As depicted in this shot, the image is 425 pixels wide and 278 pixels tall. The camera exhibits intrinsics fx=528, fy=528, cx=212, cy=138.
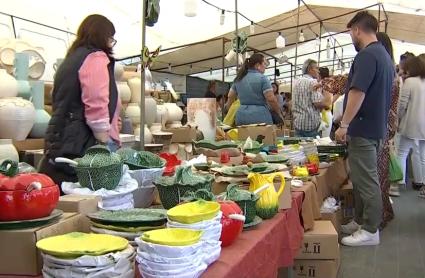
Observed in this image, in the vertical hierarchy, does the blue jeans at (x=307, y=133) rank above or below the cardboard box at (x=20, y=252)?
above

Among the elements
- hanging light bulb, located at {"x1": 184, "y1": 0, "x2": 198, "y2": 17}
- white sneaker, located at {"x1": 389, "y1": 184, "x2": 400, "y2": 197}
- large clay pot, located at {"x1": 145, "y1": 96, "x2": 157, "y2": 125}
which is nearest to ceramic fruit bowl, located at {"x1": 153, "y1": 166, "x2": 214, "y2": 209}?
large clay pot, located at {"x1": 145, "y1": 96, "x2": 157, "y2": 125}

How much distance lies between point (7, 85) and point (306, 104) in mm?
2374

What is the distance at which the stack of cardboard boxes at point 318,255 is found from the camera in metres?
2.52

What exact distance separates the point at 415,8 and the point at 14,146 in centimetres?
541

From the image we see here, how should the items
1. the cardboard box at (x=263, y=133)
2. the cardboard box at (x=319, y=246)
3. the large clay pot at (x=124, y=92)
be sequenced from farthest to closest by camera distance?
the large clay pot at (x=124, y=92)
the cardboard box at (x=263, y=133)
the cardboard box at (x=319, y=246)

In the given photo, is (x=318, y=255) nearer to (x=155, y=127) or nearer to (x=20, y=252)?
(x=155, y=127)

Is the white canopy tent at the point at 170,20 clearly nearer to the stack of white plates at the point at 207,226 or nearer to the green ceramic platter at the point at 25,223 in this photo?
the green ceramic platter at the point at 25,223

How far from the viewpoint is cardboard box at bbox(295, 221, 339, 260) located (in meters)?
2.52

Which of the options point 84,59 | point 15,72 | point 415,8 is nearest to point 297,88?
Answer: point 15,72

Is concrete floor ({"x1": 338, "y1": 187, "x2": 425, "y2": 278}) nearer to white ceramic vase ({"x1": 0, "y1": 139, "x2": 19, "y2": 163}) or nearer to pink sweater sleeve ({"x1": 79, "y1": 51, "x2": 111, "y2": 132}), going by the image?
pink sweater sleeve ({"x1": 79, "y1": 51, "x2": 111, "y2": 132})

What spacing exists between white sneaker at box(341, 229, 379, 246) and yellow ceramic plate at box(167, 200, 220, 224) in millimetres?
2245

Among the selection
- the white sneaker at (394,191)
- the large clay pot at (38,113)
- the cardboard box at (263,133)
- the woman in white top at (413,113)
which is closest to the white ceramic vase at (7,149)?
the large clay pot at (38,113)

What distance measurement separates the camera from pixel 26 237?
110cm

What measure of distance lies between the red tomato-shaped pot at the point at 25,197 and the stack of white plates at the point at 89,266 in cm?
17
